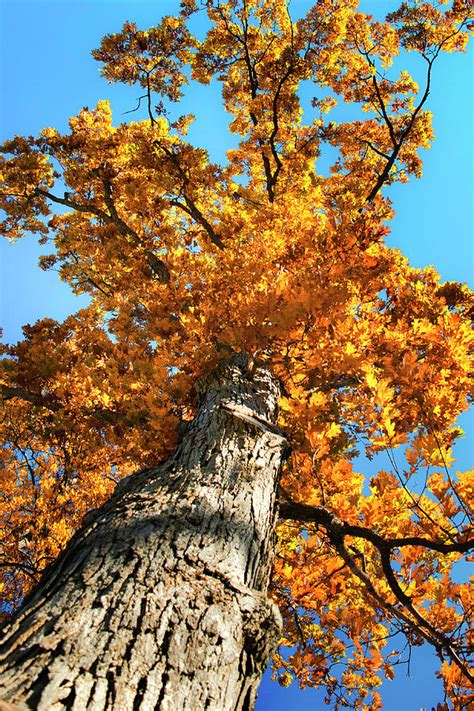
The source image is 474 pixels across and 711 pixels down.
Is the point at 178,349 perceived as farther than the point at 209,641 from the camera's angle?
Yes

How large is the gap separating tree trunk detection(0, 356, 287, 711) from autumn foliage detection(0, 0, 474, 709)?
693 mm

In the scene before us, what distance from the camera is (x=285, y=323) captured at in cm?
277

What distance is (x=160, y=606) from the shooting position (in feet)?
4.12

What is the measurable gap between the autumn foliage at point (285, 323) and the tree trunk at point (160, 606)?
2.27 feet

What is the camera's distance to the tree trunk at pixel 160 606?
101 cm

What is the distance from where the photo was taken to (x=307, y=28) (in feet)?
23.0

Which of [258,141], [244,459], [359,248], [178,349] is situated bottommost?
[244,459]

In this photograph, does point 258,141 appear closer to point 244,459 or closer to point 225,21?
point 225,21

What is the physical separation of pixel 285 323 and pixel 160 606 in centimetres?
193

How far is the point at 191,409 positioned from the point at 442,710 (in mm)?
2669

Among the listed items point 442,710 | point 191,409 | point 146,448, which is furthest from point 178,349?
point 442,710

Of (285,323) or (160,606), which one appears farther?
(285,323)

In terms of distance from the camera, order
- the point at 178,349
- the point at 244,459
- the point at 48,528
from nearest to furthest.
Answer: the point at 244,459
the point at 178,349
the point at 48,528

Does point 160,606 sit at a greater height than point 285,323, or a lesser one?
lesser
